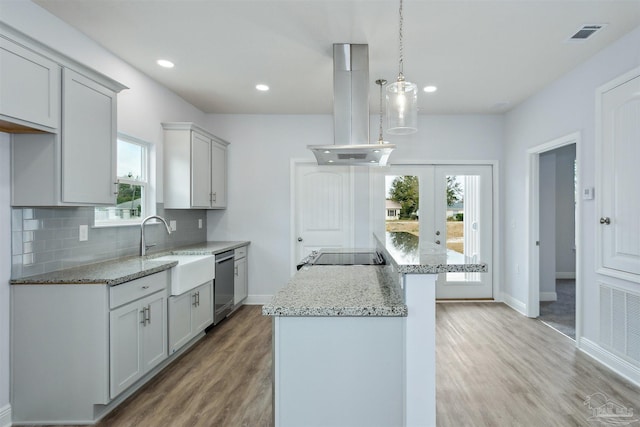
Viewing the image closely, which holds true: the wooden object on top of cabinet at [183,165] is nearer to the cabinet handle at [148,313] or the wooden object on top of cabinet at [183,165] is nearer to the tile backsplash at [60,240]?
the tile backsplash at [60,240]

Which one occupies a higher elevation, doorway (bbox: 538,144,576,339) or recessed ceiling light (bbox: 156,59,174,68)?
recessed ceiling light (bbox: 156,59,174,68)

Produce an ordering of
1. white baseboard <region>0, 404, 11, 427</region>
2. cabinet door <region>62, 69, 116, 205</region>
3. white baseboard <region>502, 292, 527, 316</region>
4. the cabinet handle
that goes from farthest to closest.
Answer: white baseboard <region>502, 292, 527, 316</region> < the cabinet handle < cabinet door <region>62, 69, 116, 205</region> < white baseboard <region>0, 404, 11, 427</region>

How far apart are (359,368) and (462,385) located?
1420 mm

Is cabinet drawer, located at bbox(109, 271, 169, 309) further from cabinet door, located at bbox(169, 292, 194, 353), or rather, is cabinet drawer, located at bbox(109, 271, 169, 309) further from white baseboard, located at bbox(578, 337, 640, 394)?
white baseboard, located at bbox(578, 337, 640, 394)

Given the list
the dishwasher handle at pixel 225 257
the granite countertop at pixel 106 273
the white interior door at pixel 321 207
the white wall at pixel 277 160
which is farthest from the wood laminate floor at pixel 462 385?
the white interior door at pixel 321 207

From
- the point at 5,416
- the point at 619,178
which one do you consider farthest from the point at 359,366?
the point at 619,178

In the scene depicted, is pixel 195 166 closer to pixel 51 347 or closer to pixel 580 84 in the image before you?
pixel 51 347

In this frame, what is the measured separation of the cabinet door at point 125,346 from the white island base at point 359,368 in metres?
1.25

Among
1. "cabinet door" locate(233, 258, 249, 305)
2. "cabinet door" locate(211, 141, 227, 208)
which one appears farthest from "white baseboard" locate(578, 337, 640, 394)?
"cabinet door" locate(211, 141, 227, 208)

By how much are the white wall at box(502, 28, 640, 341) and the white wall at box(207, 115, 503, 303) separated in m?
0.52

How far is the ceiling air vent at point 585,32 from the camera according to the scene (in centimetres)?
258

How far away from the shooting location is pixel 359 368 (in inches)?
63.9

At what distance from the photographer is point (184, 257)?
11.2 ft

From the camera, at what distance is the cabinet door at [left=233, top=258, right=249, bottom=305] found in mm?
4401
